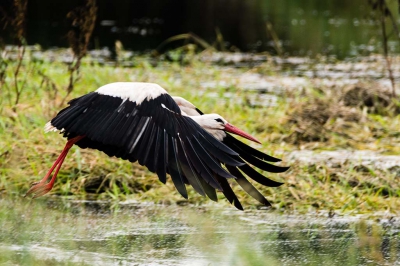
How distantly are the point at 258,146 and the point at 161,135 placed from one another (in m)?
3.08

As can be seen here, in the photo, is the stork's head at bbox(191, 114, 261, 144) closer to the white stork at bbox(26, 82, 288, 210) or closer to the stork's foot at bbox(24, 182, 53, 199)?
the white stork at bbox(26, 82, 288, 210)

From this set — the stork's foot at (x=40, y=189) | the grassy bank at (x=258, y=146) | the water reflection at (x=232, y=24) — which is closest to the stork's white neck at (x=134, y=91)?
the stork's foot at (x=40, y=189)

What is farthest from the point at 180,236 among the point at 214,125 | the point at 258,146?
the point at 258,146

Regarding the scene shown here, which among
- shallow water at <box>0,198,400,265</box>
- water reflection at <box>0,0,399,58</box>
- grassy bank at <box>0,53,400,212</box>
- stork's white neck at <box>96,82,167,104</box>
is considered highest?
stork's white neck at <box>96,82,167,104</box>

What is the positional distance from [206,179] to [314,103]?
4.53 metres

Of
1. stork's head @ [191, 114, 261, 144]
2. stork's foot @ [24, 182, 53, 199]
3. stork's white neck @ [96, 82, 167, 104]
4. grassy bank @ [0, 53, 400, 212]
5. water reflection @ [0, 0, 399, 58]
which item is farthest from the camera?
water reflection @ [0, 0, 399, 58]

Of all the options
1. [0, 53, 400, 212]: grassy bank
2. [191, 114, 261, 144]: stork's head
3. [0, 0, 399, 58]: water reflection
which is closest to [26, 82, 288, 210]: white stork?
[191, 114, 261, 144]: stork's head

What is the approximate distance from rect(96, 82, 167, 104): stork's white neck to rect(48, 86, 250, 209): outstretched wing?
1cm

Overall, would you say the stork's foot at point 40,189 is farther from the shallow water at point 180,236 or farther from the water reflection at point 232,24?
the water reflection at point 232,24

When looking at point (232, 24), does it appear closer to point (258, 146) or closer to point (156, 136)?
point (258, 146)

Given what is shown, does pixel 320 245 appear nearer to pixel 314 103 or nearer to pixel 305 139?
pixel 305 139

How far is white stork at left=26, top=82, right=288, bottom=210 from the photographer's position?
4949 millimetres

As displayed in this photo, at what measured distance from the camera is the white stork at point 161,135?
4.95 m

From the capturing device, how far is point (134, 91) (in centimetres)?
555
